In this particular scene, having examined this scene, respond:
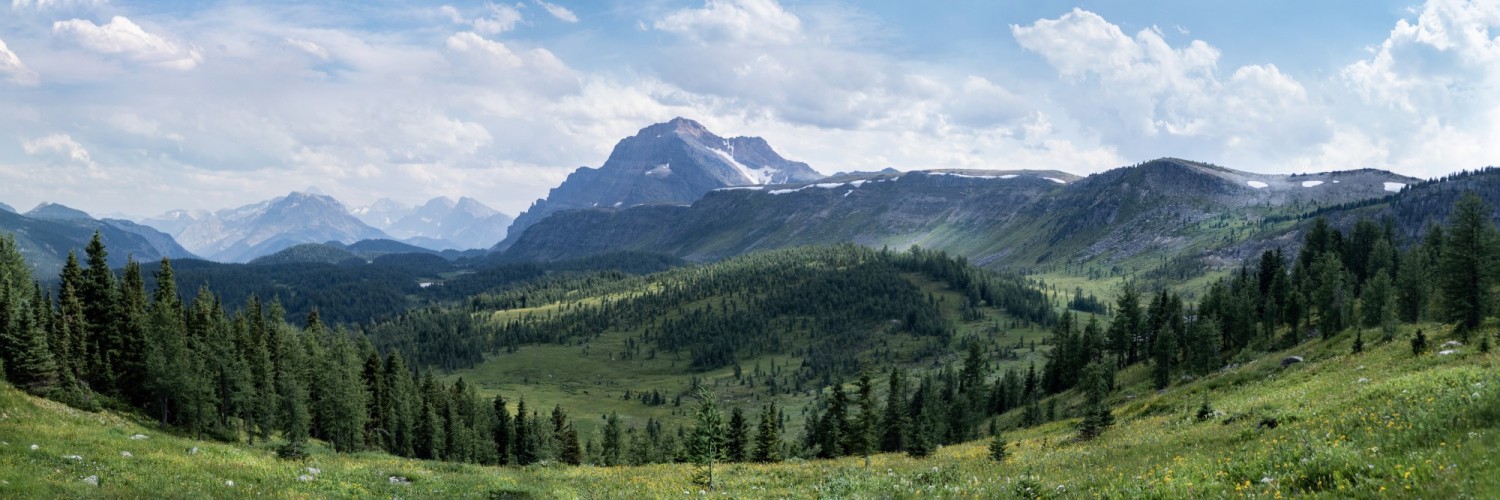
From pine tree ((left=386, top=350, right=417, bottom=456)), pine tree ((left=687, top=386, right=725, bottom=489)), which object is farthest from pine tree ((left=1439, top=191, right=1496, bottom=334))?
pine tree ((left=386, top=350, right=417, bottom=456))

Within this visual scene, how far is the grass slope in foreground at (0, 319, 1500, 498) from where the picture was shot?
48.2 ft

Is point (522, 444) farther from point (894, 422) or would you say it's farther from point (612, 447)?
point (894, 422)

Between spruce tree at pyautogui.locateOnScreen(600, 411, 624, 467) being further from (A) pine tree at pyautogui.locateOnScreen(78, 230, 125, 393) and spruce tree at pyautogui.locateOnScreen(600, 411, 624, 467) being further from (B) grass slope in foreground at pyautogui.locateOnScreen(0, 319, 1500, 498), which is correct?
(B) grass slope in foreground at pyautogui.locateOnScreen(0, 319, 1500, 498)

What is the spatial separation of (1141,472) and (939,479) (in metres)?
7.97

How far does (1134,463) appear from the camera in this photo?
24.0m

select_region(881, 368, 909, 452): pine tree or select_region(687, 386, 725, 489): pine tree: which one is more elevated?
select_region(687, 386, 725, 489): pine tree

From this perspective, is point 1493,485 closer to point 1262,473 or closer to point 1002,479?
point 1262,473

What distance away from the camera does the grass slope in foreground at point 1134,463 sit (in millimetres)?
14680

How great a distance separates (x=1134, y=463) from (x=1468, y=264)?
60617 mm

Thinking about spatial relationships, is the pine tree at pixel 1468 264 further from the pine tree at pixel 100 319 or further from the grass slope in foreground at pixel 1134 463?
the pine tree at pixel 100 319

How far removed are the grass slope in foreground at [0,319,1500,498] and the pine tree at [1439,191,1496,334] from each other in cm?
1595

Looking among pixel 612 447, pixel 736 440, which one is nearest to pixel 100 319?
pixel 612 447

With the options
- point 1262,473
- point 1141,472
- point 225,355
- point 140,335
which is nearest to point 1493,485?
point 1262,473

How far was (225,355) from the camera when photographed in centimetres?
6862
